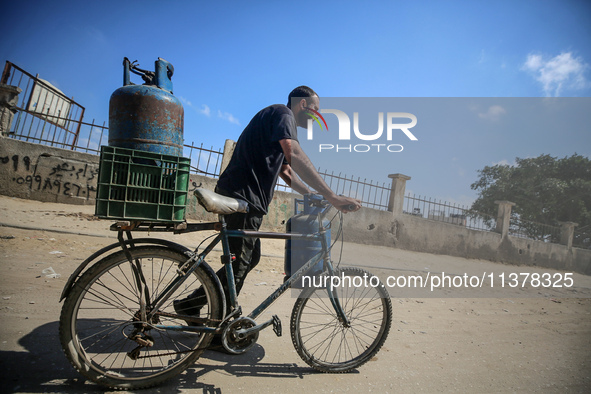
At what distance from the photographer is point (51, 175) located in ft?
25.8

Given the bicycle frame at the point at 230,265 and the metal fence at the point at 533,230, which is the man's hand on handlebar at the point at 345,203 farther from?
the metal fence at the point at 533,230

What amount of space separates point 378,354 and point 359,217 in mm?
7645

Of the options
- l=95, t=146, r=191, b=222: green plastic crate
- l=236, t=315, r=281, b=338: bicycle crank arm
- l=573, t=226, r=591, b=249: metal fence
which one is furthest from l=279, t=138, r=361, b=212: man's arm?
l=573, t=226, r=591, b=249: metal fence

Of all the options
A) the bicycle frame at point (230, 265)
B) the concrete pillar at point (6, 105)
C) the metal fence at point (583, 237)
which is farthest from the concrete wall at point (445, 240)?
the concrete pillar at point (6, 105)

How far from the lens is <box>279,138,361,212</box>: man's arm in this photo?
83.0 inches

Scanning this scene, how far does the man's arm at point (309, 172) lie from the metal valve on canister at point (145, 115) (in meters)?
2.52

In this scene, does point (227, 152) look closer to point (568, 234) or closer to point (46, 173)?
point (46, 173)

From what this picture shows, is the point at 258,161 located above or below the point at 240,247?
above

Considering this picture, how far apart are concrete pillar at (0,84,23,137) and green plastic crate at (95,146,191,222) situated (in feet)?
30.3

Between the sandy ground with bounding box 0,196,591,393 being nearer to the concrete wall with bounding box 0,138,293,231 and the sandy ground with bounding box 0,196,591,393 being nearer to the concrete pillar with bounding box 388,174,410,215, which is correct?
the concrete wall with bounding box 0,138,293,231

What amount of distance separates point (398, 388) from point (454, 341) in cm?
126

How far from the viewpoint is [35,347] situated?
195 centimetres

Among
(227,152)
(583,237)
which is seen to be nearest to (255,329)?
(227,152)

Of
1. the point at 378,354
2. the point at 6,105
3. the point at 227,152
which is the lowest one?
the point at 378,354
